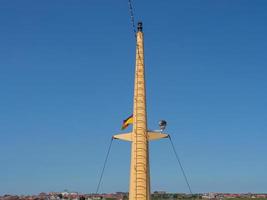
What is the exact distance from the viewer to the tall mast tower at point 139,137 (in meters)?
32.5

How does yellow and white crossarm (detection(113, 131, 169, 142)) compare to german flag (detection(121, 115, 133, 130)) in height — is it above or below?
below

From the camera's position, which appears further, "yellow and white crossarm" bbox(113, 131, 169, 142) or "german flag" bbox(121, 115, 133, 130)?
"german flag" bbox(121, 115, 133, 130)

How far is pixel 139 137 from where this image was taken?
110 ft

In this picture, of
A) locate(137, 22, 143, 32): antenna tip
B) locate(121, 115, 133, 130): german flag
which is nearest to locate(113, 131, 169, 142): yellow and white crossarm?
locate(121, 115, 133, 130): german flag

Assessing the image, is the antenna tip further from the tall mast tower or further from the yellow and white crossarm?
the yellow and white crossarm

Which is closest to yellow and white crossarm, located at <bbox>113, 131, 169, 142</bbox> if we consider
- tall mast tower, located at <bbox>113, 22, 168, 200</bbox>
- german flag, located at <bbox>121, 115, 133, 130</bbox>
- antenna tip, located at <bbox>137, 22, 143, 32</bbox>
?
tall mast tower, located at <bbox>113, 22, 168, 200</bbox>

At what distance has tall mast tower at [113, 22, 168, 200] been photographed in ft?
107

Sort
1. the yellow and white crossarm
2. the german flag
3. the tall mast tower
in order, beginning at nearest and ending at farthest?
the tall mast tower → the yellow and white crossarm → the german flag

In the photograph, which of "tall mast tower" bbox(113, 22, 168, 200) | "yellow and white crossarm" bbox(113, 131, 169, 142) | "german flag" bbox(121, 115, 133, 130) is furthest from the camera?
"german flag" bbox(121, 115, 133, 130)

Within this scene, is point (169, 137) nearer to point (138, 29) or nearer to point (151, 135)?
point (151, 135)

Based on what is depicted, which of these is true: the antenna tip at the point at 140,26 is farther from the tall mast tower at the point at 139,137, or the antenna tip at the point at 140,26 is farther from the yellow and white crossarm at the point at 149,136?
the yellow and white crossarm at the point at 149,136

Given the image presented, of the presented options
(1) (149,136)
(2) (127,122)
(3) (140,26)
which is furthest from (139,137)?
(3) (140,26)

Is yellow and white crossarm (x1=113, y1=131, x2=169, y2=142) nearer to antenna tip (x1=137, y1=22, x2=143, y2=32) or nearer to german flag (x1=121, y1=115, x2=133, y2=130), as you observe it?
german flag (x1=121, y1=115, x2=133, y2=130)

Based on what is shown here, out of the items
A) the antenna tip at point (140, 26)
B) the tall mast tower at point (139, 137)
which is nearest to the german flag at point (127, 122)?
the tall mast tower at point (139, 137)
